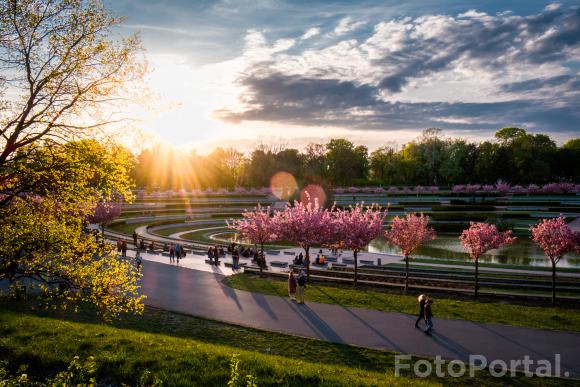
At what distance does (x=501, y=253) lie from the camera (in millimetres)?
42812

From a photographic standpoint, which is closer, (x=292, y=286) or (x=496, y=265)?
→ (x=292, y=286)

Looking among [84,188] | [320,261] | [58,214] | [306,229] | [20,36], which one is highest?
[20,36]

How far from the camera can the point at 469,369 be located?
14.0 m

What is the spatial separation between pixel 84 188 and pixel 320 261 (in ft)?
86.9

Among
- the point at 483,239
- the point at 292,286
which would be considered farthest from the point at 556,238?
the point at 292,286

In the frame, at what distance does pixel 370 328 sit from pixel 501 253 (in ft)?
99.2

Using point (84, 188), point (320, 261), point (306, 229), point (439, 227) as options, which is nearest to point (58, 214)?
point (84, 188)

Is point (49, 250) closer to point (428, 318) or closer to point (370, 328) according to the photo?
point (370, 328)

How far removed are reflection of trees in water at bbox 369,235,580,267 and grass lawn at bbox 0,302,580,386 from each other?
2740 cm

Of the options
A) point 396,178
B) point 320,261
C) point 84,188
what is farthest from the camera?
point 396,178

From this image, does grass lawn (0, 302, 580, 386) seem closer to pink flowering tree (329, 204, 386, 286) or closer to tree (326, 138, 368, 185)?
pink flowering tree (329, 204, 386, 286)

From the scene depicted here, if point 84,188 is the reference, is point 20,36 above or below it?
above

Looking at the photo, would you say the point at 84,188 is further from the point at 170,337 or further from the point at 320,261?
the point at 320,261

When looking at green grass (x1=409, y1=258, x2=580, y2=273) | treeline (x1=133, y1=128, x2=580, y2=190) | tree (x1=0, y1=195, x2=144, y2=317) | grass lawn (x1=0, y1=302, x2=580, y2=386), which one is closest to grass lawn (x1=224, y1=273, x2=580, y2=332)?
grass lawn (x1=0, y1=302, x2=580, y2=386)
